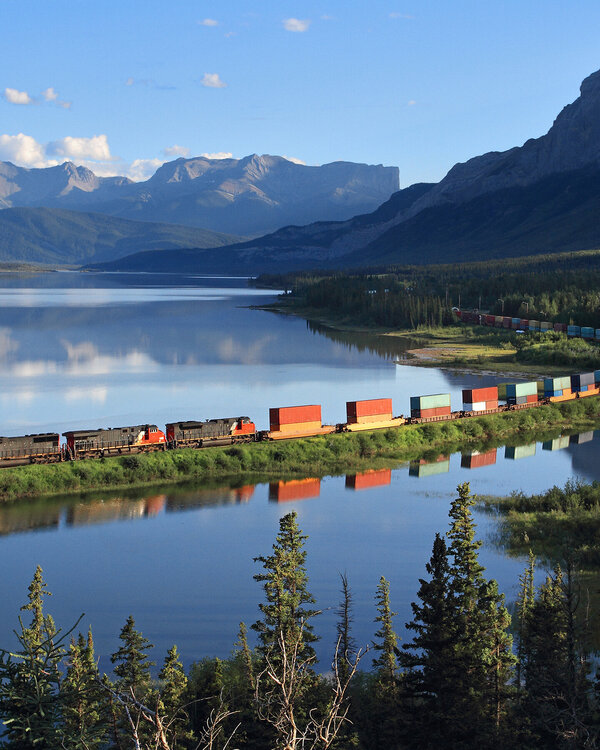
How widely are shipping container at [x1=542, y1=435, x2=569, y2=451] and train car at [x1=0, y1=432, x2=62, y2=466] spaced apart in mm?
38298

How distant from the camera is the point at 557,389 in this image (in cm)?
8856

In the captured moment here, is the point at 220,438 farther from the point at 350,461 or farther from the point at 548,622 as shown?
A: the point at 548,622

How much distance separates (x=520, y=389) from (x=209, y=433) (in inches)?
1325

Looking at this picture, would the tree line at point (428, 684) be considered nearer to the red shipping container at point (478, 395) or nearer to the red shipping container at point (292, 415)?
the red shipping container at point (292, 415)

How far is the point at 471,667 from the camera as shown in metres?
24.7

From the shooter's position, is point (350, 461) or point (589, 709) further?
point (350, 461)

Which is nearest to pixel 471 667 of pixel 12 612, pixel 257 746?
pixel 257 746

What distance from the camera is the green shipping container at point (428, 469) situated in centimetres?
6406

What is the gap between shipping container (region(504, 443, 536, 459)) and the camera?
7031 centimetres

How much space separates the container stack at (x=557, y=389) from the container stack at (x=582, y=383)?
1.48 m

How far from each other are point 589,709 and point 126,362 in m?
106

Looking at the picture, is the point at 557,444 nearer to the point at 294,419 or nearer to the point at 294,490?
the point at 294,419

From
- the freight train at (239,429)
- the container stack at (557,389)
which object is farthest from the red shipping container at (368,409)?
the container stack at (557,389)

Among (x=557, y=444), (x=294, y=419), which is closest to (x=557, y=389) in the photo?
(x=557, y=444)
